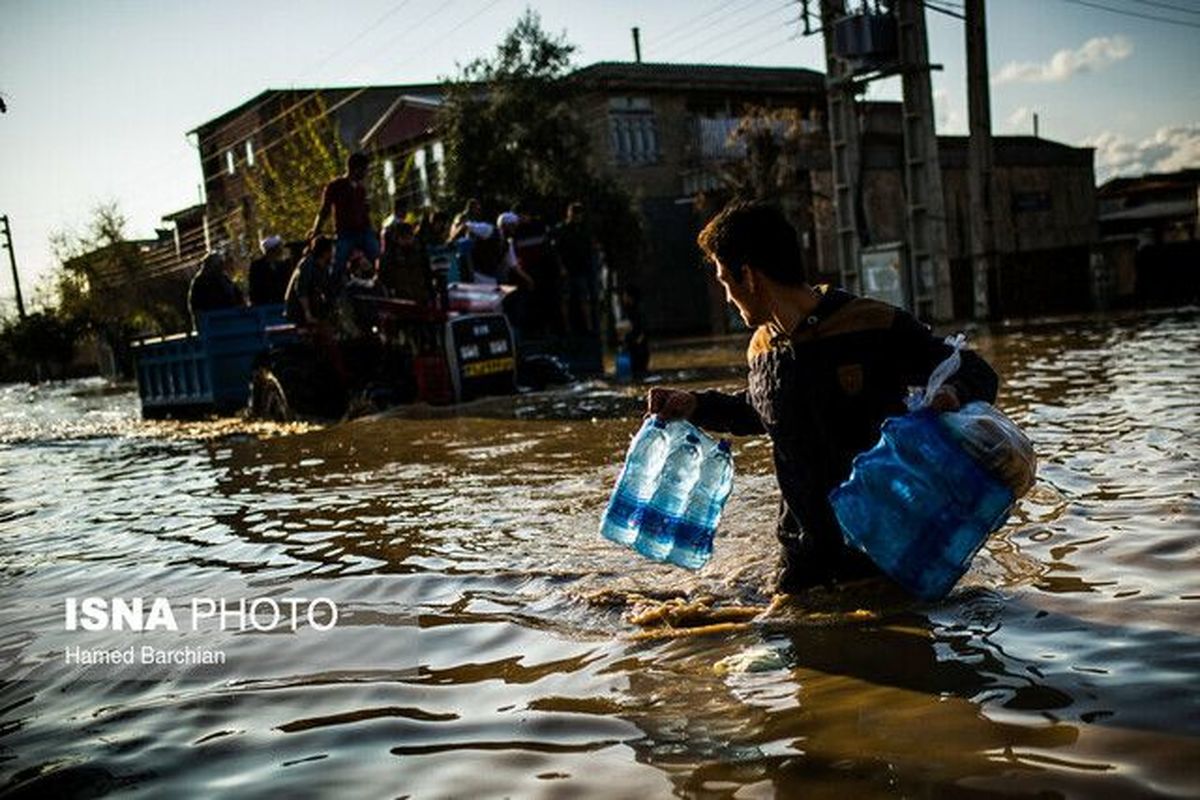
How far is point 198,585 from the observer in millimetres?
4824

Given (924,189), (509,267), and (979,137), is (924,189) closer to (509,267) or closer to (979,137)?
(979,137)

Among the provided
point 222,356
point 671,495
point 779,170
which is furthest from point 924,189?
point 671,495

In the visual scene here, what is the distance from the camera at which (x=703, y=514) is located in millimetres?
4012

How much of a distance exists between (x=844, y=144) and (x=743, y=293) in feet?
56.4

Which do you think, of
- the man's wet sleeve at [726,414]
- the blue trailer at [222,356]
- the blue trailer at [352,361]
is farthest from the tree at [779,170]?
the man's wet sleeve at [726,414]

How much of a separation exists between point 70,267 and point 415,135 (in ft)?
83.1

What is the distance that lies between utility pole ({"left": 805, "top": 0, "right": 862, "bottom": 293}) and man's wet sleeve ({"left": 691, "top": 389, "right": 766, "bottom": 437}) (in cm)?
1582

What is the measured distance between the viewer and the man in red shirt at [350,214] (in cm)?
1219

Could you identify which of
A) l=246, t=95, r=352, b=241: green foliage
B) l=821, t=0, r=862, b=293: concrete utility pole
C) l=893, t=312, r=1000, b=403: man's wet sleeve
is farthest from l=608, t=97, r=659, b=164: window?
l=893, t=312, r=1000, b=403: man's wet sleeve

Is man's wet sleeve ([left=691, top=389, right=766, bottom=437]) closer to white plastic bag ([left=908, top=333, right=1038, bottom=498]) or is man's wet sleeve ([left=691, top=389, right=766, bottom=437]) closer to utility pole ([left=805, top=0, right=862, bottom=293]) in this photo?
white plastic bag ([left=908, top=333, right=1038, bottom=498])

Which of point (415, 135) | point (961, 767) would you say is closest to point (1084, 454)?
point (961, 767)

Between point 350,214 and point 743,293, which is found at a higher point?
point 350,214

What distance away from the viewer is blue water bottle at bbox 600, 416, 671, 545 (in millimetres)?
4039

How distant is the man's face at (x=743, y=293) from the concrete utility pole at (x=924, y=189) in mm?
15732
